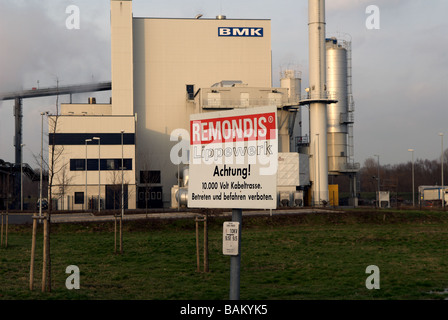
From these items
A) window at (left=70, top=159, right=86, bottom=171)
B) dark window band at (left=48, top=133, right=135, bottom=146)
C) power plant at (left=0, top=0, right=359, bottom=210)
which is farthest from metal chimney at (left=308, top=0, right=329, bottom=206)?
window at (left=70, top=159, right=86, bottom=171)

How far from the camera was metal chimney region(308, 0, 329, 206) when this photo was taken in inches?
2756

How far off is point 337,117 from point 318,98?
457 inches

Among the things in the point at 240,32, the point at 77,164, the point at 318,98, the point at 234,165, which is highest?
the point at 240,32

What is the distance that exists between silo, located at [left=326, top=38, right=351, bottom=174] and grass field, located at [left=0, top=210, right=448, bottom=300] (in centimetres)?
4842

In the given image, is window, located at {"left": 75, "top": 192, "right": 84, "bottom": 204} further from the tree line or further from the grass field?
the tree line

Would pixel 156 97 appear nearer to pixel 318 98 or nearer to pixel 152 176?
pixel 152 176

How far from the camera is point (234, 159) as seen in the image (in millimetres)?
9180

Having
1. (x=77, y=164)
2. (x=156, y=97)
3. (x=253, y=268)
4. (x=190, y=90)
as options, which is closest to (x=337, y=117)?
(x=190, y=90)

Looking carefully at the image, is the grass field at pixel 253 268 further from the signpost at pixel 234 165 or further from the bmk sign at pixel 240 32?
the bmk sign at pixel 240 32

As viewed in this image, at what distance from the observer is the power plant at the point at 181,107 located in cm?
7212

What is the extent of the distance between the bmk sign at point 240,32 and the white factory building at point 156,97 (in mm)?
156

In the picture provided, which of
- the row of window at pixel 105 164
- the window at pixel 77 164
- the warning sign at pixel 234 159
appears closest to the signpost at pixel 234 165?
the warning sign at pixel 234 159
